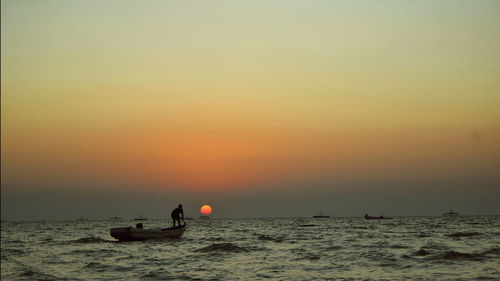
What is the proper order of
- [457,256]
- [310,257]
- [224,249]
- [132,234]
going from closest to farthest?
[457,256] < [310,257] < [224,249] < [132,234]

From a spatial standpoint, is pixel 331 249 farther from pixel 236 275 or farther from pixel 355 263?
pixel 236 275

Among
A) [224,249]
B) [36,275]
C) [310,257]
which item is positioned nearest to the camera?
[36,275]

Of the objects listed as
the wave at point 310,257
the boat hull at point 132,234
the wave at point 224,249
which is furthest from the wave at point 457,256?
the boat hull at point 132,234

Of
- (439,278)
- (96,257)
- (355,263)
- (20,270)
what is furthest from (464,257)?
(20,270)

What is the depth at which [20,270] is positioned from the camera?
78.3ft

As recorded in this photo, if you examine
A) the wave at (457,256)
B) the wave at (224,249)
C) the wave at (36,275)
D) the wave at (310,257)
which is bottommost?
the wave at (224,249)

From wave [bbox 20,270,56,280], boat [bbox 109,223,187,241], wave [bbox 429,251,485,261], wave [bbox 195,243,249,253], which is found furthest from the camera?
boat [bbox 109,223,187,241]

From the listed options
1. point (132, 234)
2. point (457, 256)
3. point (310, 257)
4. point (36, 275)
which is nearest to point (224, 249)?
point (310, 257)

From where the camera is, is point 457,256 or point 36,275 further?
point 457,256

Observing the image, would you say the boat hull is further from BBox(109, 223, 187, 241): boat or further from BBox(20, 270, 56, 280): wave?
BBox(20, 270, 56, 280): wave

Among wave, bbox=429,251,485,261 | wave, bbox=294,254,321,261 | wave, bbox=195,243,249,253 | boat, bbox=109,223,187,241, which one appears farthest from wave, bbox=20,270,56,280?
boat, bbox=109,223,187,241

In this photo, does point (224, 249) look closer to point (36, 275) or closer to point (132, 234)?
point (132, 234)

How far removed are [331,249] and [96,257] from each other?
51.2 ft

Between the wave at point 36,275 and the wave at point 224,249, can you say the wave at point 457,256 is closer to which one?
the wave at point 224,249
